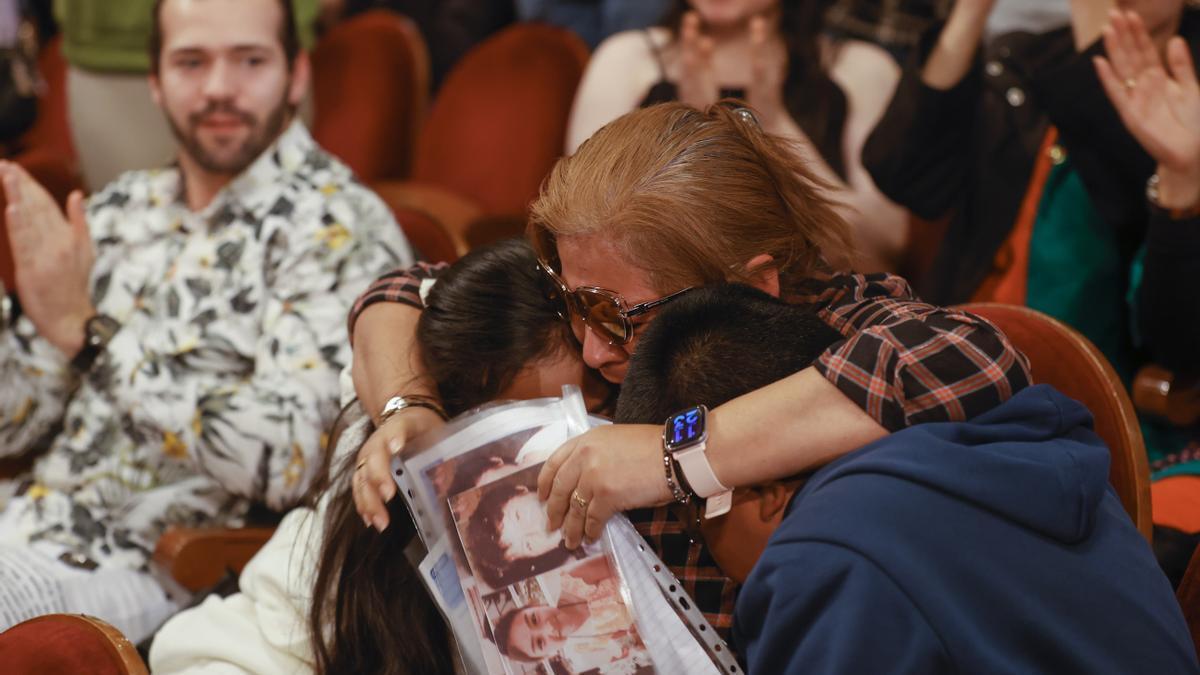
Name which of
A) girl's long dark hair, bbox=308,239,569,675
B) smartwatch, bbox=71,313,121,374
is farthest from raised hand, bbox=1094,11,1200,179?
smartwatch, bbox=71,313,121,374

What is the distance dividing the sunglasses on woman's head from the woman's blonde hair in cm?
3

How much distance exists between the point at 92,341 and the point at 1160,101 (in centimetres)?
180

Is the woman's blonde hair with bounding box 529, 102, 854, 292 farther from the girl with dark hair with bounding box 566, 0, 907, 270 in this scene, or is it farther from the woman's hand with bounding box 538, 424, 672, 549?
the girl with dark hair with bounding box 566, 0, 907, 270

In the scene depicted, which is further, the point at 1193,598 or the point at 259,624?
the point at 259,624

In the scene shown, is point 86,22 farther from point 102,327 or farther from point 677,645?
point 677,645

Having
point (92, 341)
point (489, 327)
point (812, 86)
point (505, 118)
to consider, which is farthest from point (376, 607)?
point (505, 118)

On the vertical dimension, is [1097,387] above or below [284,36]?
below

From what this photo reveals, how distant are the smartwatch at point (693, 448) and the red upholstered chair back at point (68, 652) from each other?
28.0 inches

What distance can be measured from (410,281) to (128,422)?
783 mm

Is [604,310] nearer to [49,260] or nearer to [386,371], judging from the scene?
[386,371]

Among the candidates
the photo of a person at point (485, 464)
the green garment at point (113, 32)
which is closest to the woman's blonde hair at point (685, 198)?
the photo of a person at point (485, 464)

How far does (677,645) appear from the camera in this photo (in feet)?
3.94

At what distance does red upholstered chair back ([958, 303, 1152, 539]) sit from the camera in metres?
1.46

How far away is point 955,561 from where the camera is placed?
1.06 metres
